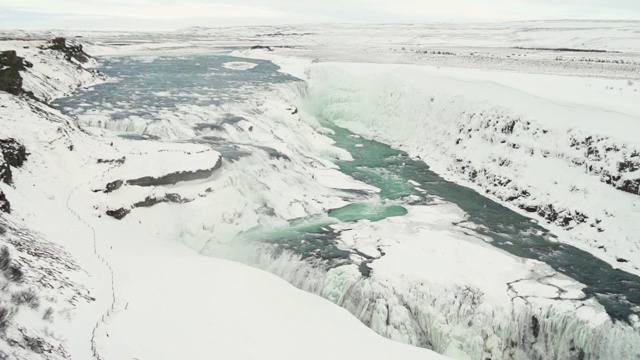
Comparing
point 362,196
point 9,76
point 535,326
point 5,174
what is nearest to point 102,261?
point 5,174

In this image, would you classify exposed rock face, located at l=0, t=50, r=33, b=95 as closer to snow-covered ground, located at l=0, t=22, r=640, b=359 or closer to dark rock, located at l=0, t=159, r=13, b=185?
snow-covered ground, located at l=0, t=22, r=640, b=359

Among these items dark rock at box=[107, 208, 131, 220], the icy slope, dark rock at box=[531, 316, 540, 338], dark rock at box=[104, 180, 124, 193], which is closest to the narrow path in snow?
dark rock at box=[104, 180, 124, 193]

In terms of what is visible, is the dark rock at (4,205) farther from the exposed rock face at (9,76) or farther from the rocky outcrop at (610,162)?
the rocky outcrop at (610,162)

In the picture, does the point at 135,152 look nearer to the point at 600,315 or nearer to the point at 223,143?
the point at 223,143

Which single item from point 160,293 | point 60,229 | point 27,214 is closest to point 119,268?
point 160,293

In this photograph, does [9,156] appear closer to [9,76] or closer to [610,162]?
[9,76]
